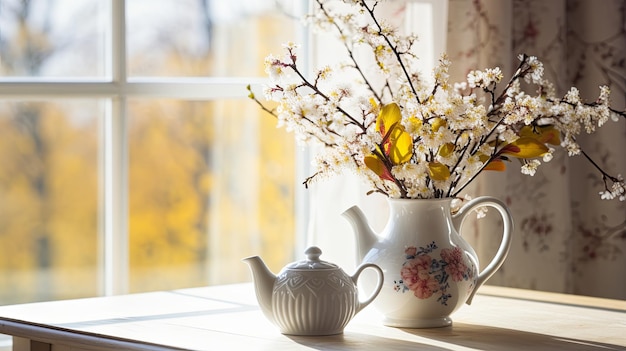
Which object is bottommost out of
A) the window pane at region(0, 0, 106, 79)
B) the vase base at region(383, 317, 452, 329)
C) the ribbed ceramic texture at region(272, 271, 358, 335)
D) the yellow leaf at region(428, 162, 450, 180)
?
the vase base at region(383, 317, 452, 329)

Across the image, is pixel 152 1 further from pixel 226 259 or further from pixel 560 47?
pixel 560 47

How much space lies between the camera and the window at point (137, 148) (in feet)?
7.10

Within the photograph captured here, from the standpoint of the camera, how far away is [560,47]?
229 centimetres

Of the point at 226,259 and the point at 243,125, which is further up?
the point at 243,125

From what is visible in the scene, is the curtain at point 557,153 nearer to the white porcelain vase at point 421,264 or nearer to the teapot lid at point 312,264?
the white porcelain vase at point 421,264

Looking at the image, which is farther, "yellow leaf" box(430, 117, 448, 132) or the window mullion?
the window mullion

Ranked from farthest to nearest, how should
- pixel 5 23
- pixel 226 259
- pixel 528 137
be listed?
pixel 226 259
pixel 5 23
pixel 528 137

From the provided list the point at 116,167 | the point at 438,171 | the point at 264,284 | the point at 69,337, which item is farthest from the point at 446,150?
the point at 116,167

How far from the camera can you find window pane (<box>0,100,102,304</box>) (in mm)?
2160

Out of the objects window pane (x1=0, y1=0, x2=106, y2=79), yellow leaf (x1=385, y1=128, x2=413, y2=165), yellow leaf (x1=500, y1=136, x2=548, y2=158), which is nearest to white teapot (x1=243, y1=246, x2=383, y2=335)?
yellow leaf (x1=385, y1=128, x2=413, y2=165)

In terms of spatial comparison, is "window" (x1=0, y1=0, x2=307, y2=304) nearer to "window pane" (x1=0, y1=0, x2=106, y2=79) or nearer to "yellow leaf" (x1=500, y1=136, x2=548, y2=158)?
"window pane" (x1=0, y1=0, x2=106, y2=79)

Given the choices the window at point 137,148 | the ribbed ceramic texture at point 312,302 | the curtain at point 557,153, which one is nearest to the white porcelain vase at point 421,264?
the ribbed ceramic texture at point 312,302

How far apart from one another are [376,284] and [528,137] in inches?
13.8

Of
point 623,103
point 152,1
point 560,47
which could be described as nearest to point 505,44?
point 560,47
